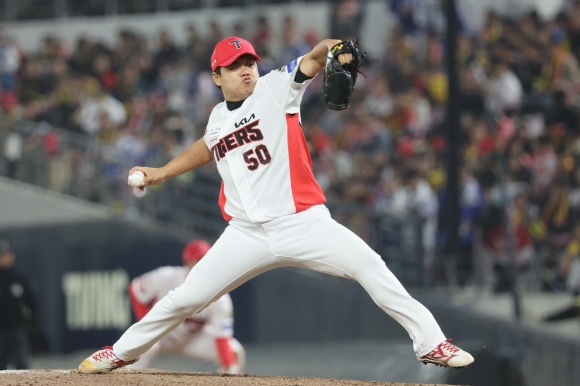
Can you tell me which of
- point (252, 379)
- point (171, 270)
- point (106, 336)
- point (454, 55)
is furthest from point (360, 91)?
point (252, 379)

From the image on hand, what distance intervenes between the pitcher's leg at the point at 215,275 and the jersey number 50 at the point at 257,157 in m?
0.38

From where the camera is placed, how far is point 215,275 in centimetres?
624

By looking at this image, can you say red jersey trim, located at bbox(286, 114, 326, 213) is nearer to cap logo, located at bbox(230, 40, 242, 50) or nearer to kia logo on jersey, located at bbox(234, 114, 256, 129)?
kia logo on jersey, located at bbox(234, 114, 256, 129)

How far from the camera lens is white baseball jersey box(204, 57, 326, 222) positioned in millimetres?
6141

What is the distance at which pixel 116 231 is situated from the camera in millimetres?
15555

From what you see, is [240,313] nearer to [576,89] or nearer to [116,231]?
[116,231]

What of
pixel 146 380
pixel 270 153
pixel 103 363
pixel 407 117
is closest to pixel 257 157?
pixel 270 153

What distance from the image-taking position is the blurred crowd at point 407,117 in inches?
498

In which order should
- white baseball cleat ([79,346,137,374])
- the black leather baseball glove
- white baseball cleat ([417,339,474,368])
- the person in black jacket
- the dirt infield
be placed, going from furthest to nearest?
the person in black jacket
white baseball cleat ([79,346,137,374])
the dirt infield
white baseball cleat ([417,339,474,368])
the black leather baseball glove

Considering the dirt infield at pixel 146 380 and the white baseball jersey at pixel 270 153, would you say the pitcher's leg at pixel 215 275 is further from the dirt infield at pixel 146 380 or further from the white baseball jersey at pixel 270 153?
the dirt infield at pixel 146 380

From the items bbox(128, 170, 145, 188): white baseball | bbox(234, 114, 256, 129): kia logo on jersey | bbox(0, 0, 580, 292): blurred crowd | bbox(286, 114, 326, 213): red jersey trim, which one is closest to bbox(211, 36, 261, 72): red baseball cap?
bbox(234, 114, 256, 129): kia logo on jersey

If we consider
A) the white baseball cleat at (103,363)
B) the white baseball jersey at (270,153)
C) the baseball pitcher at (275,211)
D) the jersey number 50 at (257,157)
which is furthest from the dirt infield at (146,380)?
the jersey number 50 at (257,157)

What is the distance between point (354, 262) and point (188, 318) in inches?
150

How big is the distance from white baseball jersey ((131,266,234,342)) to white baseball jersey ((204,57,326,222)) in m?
3.54
